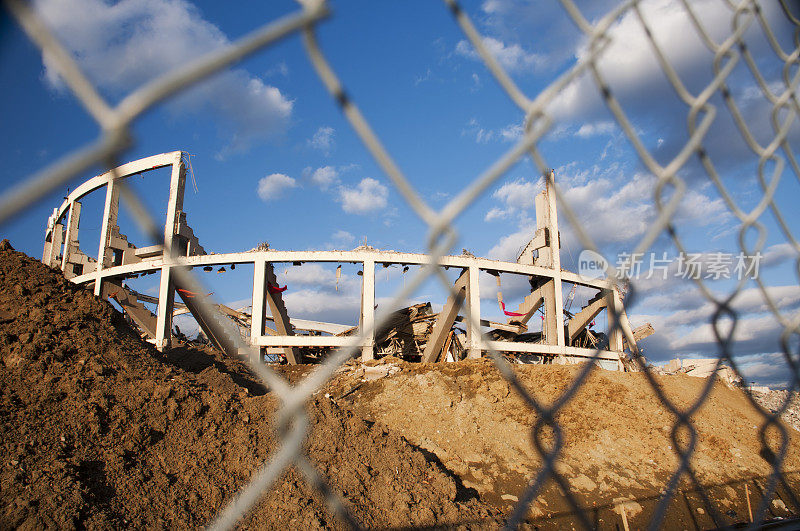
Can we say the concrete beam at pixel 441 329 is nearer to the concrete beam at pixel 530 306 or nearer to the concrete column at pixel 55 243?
the concrete beam at pixel 530 306

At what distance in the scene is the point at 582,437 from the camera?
8.69 meters

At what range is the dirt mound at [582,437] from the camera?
23.9 feet

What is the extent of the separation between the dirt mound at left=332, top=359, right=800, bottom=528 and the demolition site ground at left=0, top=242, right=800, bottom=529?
0.11ft

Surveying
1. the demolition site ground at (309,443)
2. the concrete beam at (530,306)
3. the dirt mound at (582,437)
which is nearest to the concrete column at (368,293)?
the dirt mound at (582,437)

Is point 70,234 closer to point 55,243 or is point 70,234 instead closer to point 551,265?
point 55,243

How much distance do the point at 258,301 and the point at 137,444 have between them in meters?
8.55

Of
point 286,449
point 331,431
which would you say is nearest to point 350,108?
point 286,449

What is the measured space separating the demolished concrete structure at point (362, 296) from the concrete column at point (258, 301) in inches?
1.1

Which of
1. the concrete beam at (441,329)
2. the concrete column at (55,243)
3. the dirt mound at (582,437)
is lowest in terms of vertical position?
the dirt mound at (582,437)

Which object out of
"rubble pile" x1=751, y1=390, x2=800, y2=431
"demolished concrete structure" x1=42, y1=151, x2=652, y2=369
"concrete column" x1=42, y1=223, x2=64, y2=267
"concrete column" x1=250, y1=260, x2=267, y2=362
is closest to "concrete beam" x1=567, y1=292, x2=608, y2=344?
"demolished concrete structure" x1=42, y1=151, x2=652, y2=369

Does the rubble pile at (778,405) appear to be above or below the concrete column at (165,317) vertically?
below

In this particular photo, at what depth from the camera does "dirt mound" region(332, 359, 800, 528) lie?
7.29m

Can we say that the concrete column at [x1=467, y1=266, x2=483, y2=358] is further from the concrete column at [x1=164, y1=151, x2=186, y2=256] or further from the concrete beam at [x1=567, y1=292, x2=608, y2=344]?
the concrete column at [x1=164, y1=151, x2=186, y2=256]

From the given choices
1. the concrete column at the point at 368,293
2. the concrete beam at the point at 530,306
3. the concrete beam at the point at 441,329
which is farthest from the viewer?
the concrete beam at the point at 530,306
